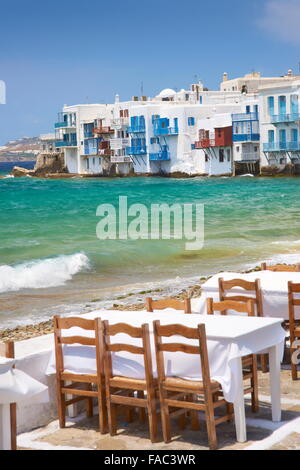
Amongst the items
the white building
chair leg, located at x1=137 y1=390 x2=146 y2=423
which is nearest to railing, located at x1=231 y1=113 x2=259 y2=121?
the white building

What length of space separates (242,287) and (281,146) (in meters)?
71.6

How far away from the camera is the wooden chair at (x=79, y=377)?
24.4 ft

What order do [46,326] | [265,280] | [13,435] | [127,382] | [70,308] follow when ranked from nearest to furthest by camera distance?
[13,435], [127,382], [265,280], [46,326], [70,308]

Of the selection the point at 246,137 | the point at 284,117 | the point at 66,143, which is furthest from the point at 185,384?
the point at 66,143

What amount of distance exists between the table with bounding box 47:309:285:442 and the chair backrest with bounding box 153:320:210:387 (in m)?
0.14

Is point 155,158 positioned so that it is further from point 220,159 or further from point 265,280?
point 265,280

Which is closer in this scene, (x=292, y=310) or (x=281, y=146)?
(x=292, y=310)

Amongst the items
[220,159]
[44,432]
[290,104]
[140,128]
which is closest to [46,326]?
[44,432]

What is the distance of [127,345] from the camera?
23.7 feet

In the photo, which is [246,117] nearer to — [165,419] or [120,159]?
[120,159]

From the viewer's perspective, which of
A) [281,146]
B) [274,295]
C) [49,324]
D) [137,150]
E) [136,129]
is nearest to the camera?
[274,295]

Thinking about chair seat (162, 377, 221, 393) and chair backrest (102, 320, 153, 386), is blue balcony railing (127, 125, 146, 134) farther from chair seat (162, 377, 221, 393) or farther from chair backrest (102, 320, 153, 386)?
chair seat (162, 377, 221, 393)
